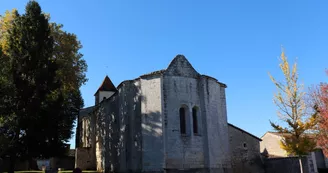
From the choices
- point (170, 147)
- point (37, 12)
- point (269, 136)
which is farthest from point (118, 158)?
point (269, 136)

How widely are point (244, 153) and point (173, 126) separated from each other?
364 inches

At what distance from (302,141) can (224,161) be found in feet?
24.7

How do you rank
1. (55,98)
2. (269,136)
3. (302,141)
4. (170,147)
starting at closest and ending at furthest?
(302,141)
(170,147)
(55,98)
(269,136)

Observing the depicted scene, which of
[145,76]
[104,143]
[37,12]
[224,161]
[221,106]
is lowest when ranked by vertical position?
[224,161]

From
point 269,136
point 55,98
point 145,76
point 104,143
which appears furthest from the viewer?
point 269,136

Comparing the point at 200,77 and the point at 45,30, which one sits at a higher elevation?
the point at 45,30

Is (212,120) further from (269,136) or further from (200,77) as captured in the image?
(269,136)

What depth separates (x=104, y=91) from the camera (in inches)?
1811

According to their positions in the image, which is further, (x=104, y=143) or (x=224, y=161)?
(x=104, y=143)

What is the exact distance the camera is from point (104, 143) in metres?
28.5

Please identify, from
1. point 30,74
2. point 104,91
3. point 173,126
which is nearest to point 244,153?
point 173,126

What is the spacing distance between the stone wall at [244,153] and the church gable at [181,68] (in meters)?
7.00

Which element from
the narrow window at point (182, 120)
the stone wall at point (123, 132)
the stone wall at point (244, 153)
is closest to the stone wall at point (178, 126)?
the narrow window at point (182, 120)

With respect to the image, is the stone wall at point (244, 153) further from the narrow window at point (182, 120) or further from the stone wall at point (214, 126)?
the narrow window at point (182, 120)
